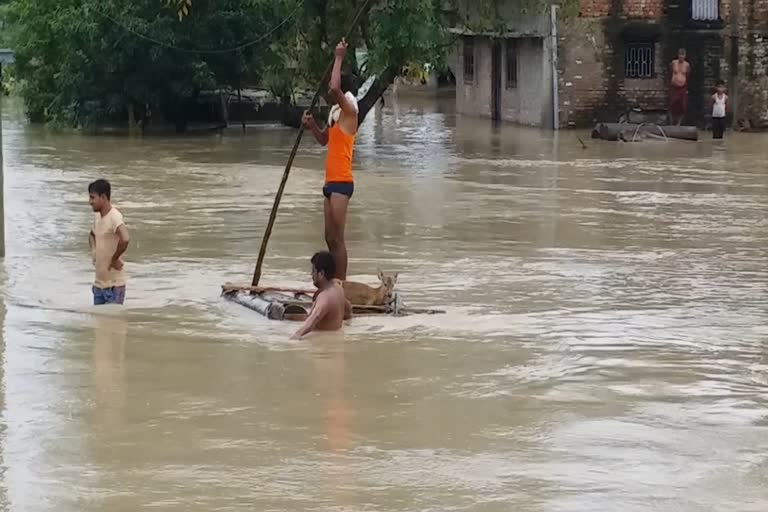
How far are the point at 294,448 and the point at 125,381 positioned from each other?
6.50 feet

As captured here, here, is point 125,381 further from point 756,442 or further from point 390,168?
point 390,168

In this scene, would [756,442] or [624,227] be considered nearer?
[756,442]

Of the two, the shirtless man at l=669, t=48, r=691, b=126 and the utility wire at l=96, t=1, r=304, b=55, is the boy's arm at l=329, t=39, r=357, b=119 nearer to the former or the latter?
the utility wire at l=96, t=1, r=304, b=55

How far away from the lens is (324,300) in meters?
11.1

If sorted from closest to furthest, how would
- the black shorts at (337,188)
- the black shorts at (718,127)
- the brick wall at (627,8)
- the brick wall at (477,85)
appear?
the black shorts at (337,188), the black shorts at (718,127), the brick wall at (627,8), the brick wall at (477,85)

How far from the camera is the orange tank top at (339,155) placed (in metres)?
12.3

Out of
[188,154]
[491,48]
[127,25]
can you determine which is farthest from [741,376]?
[491,48]

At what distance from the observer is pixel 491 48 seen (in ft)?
130

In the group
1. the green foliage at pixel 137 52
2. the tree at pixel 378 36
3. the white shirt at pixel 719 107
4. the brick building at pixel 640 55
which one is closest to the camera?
the tree at pixel 378 36

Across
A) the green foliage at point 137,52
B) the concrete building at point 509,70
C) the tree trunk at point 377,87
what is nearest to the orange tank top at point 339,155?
the tree trunk at point 377,87

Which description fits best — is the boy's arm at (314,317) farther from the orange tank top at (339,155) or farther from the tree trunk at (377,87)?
the tree trunk at (377,87)

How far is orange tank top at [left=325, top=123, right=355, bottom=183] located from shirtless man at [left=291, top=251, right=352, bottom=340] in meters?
1.41

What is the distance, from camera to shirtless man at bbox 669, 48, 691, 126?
1358 inches

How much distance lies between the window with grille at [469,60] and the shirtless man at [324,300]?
30574 mm
